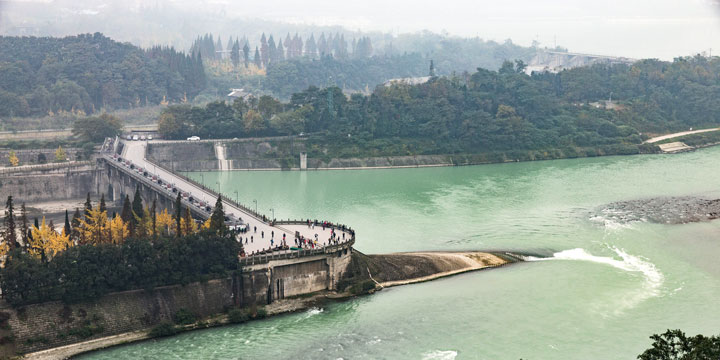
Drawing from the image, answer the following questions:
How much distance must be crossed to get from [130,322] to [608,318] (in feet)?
78.8

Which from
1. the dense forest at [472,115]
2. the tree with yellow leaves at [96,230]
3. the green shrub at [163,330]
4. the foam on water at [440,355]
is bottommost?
the foam on water at [440,355]

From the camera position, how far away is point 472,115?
343 ft

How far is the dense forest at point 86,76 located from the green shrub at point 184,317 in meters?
71.0

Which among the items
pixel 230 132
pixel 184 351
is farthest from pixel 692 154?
pixel 184 351

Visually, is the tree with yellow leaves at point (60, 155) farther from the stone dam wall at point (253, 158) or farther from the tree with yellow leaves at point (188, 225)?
the tree with yellow leaves at point (188, 225)

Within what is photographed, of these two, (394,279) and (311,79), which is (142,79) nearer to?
(311,79)

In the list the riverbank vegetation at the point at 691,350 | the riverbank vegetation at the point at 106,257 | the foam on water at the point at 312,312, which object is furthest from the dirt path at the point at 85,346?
the riverbank vegetation at the point at 691,350

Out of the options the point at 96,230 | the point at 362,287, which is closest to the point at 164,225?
the point at 96,230

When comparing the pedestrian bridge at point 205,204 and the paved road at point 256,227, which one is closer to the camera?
the pedestrian bridge at point 205,204

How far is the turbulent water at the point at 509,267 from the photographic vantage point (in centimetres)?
4141

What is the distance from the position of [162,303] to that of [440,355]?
14.2 m

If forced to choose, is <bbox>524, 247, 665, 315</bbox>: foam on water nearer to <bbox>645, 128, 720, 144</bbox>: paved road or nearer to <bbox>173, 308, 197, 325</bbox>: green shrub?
<bbox>173, 308, 197, 325</bbox>: green shrub

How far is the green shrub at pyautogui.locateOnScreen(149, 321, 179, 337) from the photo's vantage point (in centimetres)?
4216

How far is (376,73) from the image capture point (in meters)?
171
